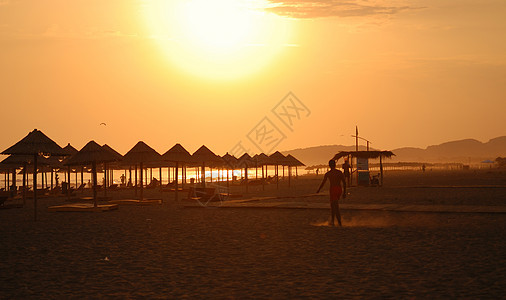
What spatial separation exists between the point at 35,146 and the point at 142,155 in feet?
24.8

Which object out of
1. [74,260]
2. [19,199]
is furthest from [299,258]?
[19,199]

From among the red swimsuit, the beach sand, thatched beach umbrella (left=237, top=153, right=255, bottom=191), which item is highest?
thatched beach umbrella (left=237, top=153, right=255, bottom=191)

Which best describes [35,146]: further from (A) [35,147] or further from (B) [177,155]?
(B) [177,155]

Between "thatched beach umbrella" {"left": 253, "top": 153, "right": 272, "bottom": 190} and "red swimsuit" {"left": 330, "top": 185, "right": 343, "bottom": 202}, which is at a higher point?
"thatched beach umbrella" {"left": 253, "top": 153, "right": 272, "bottom": 190}

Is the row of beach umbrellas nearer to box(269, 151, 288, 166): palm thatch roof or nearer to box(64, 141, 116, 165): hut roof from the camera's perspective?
box(64, 141, 116, 165): hut roof

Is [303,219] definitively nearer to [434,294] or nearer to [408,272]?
[408,272]

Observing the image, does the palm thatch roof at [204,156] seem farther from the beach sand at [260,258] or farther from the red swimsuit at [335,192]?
the red swimsuit at [335,192]

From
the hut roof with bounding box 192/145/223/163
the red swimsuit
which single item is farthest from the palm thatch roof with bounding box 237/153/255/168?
the red swimsuit

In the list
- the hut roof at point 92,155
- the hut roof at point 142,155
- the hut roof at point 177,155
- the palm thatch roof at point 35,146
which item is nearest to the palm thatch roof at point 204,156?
the hut roof at point 177,155

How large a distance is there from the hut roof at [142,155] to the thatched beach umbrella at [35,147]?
6.42 m

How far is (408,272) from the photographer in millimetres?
8469

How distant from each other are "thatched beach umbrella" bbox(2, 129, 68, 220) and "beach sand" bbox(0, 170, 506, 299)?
289cm

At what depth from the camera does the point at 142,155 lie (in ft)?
86.6

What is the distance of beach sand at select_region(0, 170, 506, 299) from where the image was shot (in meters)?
7.50
